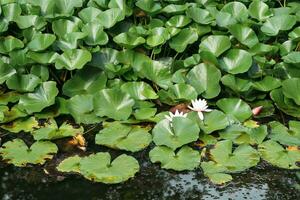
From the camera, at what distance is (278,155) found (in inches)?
122

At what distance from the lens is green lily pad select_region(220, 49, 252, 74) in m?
3.55

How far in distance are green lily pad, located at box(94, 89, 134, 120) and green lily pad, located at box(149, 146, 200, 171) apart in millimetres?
371

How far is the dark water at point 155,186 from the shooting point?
2869 millimetres

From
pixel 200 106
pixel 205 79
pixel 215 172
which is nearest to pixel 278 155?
pixel 215 172

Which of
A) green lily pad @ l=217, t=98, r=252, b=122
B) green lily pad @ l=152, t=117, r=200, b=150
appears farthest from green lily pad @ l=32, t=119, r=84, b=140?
green lily pad @ l=217, t=98, r=252, b=122

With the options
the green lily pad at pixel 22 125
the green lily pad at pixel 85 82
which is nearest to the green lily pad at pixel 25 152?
the green lily pad at pixel 22 125

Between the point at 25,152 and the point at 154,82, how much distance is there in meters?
0.96

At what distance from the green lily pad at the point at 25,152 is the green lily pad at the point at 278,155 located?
1178 mm

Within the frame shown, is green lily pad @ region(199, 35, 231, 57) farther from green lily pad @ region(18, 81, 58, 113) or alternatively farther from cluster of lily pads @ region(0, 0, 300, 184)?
green lily pad @ region(18, 81, 58, 113)

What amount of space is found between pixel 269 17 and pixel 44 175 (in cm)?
204

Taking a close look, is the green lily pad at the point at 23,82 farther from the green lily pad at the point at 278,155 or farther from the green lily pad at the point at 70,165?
the green lily pad at the point at 278,155

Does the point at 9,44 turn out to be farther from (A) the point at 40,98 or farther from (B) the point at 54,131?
(B) the point at 54,131

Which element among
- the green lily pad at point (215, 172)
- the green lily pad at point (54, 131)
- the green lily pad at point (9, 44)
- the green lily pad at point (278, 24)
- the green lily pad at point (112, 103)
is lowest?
the green lily pad at point (215, 172)

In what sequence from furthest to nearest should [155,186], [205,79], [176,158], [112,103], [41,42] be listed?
[41,42]
[205,79]
[112,103]
[176,158]
[155,186]
